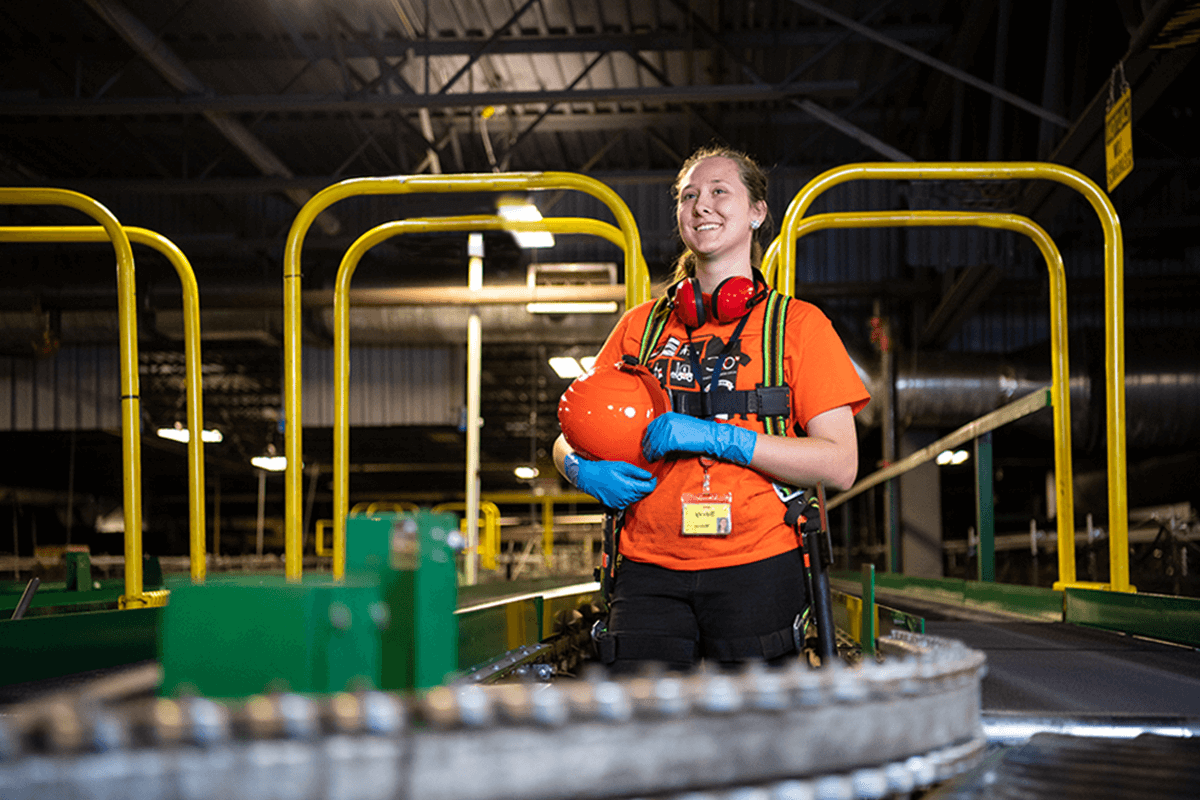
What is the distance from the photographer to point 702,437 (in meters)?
1.57

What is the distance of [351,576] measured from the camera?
34.5 inches

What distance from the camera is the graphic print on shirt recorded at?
1.73 meters

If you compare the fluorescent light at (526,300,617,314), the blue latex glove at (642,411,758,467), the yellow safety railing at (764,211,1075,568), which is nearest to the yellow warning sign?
the yellow safety railing at (764,211,1075,568)

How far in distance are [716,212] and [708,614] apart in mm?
793

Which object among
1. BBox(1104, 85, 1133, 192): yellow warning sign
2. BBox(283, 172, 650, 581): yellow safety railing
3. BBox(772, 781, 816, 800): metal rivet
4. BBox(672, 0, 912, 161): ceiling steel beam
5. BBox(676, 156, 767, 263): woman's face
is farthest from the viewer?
BBox(672, 0, 912, 161): ceiling steel beam

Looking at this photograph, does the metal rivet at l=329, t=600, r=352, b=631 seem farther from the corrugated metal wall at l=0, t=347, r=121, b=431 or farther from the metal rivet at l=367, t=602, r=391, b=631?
the corrugated metal wall at l=0, t=347, r=121, b=431

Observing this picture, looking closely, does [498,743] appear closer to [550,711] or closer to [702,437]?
[550,711]

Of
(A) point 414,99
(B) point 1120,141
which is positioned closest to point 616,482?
(B) point 1120,141

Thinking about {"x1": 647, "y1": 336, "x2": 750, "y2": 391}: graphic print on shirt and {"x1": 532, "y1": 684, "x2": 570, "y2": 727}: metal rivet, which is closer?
{"x1": 532, "y1": 684, "x2": 570, "y2": 727}: metal rivet

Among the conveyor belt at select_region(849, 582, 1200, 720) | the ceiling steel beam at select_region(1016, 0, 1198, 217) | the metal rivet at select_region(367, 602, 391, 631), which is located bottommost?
the conveyor belt at select_region(849, 582, 1200, 720)

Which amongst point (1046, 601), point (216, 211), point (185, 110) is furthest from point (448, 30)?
point (1046, 601)

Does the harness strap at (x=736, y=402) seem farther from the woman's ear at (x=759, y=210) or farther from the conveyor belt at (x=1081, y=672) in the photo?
the conveyor belt at (x=1081, y=672)

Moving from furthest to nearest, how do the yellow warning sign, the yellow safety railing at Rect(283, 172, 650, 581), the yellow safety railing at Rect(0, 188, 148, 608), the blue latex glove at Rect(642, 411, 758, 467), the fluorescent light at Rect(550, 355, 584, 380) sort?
the fluorescent light at Rect(550, 355, 584, 380) → the yellow warning sign → the yellow safety railing at Rect(0, 188, 148, 608) → the yellow safety railing at Rect(283, 172, 650, 581) → the blue latex glove at Rect(642, 411, 758, 467)

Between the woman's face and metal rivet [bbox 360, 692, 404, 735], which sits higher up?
the woman's face
